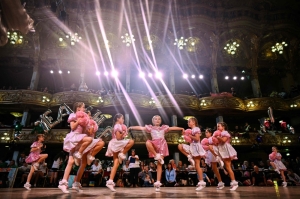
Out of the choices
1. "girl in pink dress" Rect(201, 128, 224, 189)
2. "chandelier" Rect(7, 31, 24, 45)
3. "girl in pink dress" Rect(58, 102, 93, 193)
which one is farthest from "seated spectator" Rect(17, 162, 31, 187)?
Answer: "chandelier" Rect(7, 31, 24, 45)

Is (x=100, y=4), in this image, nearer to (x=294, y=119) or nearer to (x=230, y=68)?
(x=230, y=68)

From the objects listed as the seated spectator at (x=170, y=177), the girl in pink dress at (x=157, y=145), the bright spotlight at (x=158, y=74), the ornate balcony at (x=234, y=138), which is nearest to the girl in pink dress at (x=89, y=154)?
the girl in pink dress at (x=157, y=145)

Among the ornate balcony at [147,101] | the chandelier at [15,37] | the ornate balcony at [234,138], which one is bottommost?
the ornate balcony at [234,138]

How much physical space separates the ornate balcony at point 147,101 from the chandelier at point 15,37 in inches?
199

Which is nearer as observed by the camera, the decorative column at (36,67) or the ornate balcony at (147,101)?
the ornate balcony at (147,101)

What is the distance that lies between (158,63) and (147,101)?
5095 mm

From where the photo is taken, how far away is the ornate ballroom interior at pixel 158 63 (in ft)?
64.6

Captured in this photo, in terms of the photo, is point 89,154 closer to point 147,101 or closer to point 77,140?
point 77,140

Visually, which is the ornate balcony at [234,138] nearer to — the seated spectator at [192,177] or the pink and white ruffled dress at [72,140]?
the seated spectator at [192,177]

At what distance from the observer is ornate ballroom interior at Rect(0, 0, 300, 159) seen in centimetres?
1970

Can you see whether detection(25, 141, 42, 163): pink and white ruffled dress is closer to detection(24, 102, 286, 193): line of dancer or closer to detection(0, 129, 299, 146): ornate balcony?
detection(24, 102, 286, 193): line of dancer

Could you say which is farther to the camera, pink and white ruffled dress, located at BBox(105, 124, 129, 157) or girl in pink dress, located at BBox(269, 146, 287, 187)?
girl in pink dress, located at BBox(269, 146, 287, 187)

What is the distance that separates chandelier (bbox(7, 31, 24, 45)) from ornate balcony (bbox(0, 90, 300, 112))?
16.6 ft

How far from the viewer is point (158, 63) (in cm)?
2297
